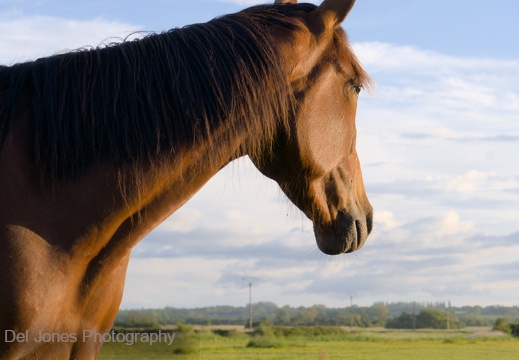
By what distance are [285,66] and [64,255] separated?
1.46 metres

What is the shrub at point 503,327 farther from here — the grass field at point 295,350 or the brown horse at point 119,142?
the brown horse at point 119,142

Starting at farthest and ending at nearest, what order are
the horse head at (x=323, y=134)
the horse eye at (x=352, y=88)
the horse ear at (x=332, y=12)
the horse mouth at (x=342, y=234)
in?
1. the horse mouth at (x=342, y=234)
2. the horse eye at (x=352, y=88)
3. the horse ear at (x=332, y=12)
4. the horse head at (x=323, y=134)

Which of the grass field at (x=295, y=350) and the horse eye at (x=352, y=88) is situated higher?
the horse eye at (x=352, y=88)

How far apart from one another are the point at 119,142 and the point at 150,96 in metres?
0.27

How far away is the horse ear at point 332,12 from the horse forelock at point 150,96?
41 cm

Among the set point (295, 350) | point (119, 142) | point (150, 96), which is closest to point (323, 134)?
point (150, 96)

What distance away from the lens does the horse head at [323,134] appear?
3578mm

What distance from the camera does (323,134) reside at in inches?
143

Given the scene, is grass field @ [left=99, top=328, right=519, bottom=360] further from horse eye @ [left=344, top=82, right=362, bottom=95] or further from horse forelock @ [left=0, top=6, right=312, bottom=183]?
horse forelock @ [left=0, top=6, right=312, bottom=183]

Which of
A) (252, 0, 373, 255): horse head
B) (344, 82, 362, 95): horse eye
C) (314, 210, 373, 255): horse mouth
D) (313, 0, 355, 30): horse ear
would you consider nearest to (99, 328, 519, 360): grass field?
(314, 210, 373, 255): horse mouth

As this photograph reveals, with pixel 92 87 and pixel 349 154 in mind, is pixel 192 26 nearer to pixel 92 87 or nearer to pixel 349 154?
pixel 92 87

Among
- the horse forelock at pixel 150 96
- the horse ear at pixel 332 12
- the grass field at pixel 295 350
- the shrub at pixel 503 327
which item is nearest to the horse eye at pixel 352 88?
the horse ear at pixel 332 12

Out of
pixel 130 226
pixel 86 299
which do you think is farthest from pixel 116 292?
pixel 130 226

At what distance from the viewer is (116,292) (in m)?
3.65
